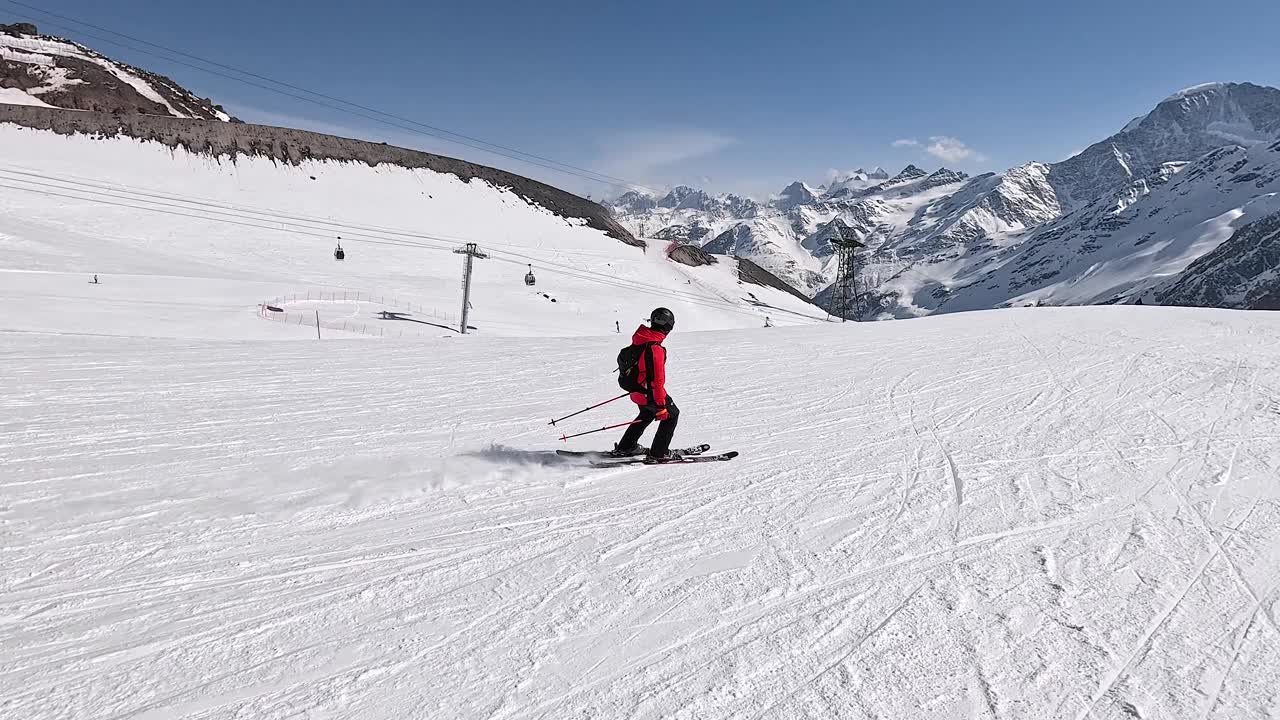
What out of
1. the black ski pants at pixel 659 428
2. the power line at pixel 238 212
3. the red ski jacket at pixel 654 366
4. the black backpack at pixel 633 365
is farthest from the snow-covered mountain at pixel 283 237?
the red ski jacket at pixel 654 366

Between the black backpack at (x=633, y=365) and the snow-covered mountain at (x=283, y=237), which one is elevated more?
the snow-covered mountain at (x=283, y=237)

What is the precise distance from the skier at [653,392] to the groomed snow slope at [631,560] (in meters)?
0.35

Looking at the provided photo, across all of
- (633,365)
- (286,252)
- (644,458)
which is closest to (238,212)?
(286,252)

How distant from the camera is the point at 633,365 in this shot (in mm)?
6336

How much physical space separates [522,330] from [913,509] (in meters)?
34.6

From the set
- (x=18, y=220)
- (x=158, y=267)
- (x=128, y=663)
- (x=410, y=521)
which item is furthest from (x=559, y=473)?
(x=18, y=220)

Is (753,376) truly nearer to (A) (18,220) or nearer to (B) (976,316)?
(B) (976,316)

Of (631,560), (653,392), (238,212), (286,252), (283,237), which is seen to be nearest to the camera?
(631,560)

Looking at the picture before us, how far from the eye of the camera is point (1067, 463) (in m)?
6.72

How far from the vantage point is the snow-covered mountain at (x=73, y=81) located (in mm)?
63969

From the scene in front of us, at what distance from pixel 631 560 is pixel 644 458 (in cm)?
236

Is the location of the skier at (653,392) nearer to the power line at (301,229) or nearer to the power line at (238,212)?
the power line at (301,229)

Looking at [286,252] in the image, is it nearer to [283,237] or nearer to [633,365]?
[283,237]

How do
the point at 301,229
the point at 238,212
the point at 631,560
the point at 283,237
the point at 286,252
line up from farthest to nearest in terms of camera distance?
the point at 301,229
the point at 238,212
the point at 283,237
the point at 286,252
the point at 631,560
